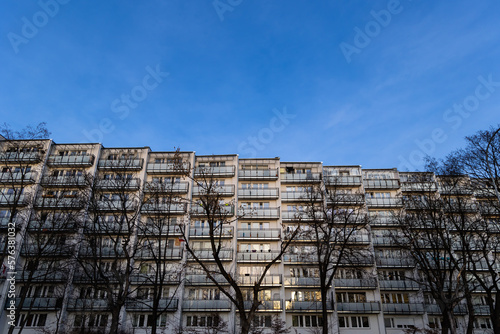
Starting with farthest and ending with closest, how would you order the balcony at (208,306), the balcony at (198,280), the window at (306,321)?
the balcony at (198,280) → the window at (306,321) → the balcony at (208,306)

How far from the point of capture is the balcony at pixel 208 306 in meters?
39.0

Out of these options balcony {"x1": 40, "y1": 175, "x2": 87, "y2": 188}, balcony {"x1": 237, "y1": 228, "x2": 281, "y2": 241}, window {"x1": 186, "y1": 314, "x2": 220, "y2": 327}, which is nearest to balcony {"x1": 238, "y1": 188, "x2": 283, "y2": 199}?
balcony {"x1": 237, "y1": 228, "x2": 281, "y2": 241}

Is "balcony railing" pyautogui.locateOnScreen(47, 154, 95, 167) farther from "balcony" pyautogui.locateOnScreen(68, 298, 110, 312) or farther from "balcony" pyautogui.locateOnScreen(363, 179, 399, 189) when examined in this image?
"balcony" pyautogui.locateOnScreen(363, 179, 399, 189)

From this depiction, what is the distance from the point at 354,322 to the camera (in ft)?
134

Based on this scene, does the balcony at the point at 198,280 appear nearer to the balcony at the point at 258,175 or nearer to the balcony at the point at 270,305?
the balcony at the point at 270,305

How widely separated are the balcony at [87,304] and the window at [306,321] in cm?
2141

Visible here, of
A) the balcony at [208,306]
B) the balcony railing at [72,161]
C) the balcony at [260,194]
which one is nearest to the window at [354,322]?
the balcony at [208,306]

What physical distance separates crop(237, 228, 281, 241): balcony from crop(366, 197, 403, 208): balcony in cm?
1375

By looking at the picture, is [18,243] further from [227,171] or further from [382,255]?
[382,255]

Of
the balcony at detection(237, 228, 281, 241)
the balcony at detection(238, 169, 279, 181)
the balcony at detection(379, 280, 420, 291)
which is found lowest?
the balcony at detection(379, 280, 420, 291)

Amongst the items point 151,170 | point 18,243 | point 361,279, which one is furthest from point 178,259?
point 361,279

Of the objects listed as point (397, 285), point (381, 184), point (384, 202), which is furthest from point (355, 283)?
point (381, 184)

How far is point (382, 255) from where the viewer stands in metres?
45.9

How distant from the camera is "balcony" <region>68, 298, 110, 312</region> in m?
37.4
